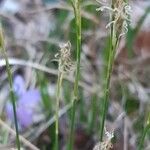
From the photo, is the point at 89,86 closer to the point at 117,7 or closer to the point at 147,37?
the point at 147,37

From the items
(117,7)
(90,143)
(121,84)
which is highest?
(117,7)

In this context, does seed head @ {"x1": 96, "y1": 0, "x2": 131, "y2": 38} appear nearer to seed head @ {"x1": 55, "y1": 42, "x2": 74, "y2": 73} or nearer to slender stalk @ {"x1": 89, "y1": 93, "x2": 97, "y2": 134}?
seed head @ {"x1": 55, "y1": 42, "x2": 74, "y2": 73}

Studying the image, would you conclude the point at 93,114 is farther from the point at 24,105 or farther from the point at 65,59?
the point at 65,59

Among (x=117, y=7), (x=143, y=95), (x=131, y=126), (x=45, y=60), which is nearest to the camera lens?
(x=117, y=7)

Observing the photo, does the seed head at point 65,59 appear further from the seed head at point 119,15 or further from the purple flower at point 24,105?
the purple flower at point 24,105

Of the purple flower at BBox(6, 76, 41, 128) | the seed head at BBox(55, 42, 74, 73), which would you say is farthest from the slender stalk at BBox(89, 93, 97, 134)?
the seed head at BBox(55, 42, 74, 73)

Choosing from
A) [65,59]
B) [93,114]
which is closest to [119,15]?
[65,59]

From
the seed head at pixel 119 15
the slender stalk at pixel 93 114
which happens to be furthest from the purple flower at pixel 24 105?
the seed head at pixel 119 15

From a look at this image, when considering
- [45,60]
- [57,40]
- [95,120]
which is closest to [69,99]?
[95,120]
